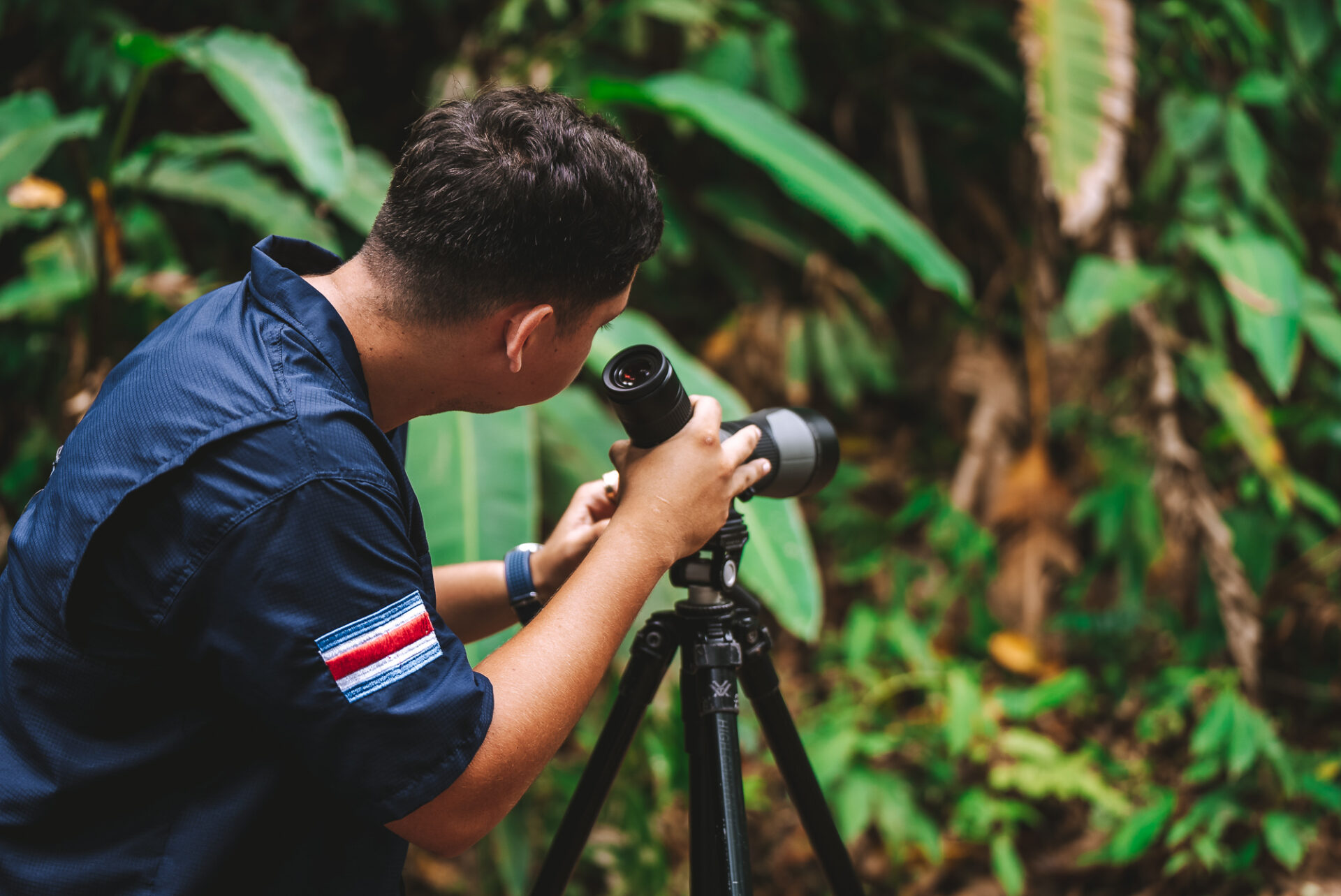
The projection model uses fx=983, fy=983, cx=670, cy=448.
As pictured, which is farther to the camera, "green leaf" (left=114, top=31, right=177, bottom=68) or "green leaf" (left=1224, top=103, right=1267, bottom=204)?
"green leaf" (left=1224, top=103, right=1267, bottom=204)

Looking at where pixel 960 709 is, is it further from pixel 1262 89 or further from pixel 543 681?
pixel 1262 89

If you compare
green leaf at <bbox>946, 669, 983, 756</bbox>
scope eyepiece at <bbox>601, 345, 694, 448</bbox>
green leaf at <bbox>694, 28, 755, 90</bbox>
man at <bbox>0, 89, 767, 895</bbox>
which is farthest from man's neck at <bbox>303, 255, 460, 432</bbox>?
green leaf at <bbox>694, 28, 755, 90</bbox>

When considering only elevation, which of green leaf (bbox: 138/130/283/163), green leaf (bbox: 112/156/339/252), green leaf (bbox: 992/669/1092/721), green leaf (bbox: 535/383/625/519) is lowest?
green leaf (bbox: 992/669/1092/721)

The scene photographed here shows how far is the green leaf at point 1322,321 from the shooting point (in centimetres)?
264

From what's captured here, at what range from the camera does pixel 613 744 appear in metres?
1.20

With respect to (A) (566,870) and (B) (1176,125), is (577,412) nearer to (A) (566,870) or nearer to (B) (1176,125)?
(A) (566,870)

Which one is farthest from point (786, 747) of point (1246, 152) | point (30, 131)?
point (1246, 152)

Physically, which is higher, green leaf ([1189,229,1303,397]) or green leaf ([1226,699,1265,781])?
green leaf ([1189,229,1303,397])

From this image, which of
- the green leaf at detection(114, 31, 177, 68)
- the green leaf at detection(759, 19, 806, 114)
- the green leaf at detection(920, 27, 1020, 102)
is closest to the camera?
the green leaf at detection(114, 31, 177, 68)

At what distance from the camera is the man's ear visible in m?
0.96

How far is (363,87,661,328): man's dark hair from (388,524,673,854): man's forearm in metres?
0.26

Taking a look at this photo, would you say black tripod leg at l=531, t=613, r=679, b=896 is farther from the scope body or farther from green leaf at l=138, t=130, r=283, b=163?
green leaf at l=138, t=130, r=283, b=163

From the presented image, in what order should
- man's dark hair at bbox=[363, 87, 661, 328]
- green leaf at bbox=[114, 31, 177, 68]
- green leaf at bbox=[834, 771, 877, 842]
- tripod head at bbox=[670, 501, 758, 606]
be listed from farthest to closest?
green leaf at bbox=[834, 771, 877, 842]
green leaf at bbox=[114, 31, 177, 68]
tripod head at bbox=[670, 501, 758, 606]
man's dark hair at bbox=[363, 87, 661, 328]

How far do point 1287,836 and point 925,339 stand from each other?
86.9 inches
